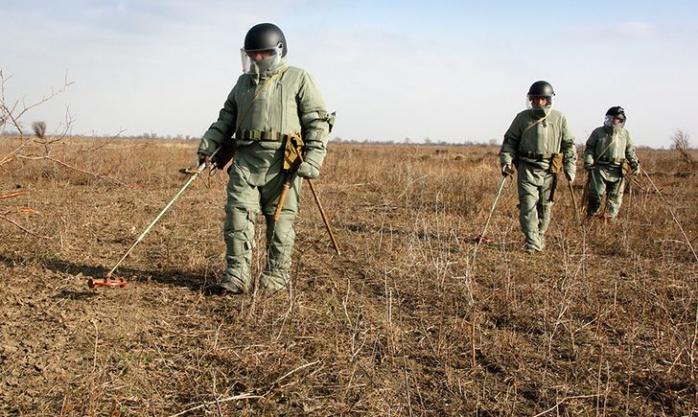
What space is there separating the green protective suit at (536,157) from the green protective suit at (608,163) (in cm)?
251

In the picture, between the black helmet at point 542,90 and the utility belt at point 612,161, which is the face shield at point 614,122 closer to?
the utility belt at point 612,161

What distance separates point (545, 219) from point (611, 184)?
3.13 meters

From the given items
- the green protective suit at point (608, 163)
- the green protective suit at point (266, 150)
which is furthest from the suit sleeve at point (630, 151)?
the green protective suit at point (266, 150)

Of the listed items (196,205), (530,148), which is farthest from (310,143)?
(196,205)

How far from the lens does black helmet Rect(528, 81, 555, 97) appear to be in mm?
7121

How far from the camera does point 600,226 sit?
8.59m

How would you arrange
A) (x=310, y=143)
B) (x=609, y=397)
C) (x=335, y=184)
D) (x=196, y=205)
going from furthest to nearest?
(x=335, y=184) < (x=196, y=205) < (x=310, y=143) < (x=609, y=397)

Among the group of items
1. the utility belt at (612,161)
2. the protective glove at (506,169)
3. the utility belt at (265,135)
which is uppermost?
the utility belt at (265,135)

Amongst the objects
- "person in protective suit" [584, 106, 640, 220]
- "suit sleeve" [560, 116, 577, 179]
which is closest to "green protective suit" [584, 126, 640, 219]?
"person in protective suit" [584, 106, 640, 220]

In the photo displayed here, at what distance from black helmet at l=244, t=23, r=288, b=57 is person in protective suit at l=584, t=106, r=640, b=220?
21.6 ft

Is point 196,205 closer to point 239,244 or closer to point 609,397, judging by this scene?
point 239,244

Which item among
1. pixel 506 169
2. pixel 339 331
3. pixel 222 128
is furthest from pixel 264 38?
pixel 506 169

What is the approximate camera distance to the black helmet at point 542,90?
7.12 metres

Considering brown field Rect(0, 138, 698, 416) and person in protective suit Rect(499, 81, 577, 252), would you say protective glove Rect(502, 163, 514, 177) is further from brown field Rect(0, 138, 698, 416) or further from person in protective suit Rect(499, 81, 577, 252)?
brown field Rect(0, 138, 698, 416)
